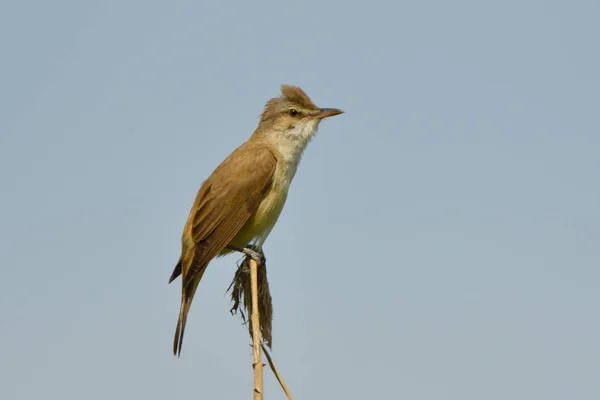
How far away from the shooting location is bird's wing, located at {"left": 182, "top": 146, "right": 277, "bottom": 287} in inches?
237

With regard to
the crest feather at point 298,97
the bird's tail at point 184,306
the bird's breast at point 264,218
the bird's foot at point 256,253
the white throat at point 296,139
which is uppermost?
the crest feather at point 298,97

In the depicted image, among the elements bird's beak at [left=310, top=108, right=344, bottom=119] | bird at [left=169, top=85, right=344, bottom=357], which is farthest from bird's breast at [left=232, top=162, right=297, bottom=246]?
bird's beak at [left=310, top=108, right=344, bottom=119]

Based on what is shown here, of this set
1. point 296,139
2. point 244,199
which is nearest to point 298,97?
point 296,139

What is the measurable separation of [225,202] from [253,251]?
0.55 metres

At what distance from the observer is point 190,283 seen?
5797 mm

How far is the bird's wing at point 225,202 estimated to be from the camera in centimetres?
601

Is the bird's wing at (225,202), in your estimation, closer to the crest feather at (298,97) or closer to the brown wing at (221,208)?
the brown wing at (221,208)

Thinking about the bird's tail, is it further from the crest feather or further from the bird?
the crest feather

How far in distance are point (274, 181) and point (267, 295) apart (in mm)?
1873

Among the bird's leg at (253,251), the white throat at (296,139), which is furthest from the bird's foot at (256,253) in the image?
the white throat at (296,139)

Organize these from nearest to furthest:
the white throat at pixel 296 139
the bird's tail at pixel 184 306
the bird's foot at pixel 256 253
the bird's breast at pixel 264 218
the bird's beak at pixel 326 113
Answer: the bird's tail at pixel 184 306 < the bird's foot at pixel 256 253 < the bird's breast at pixel 264 218 < the white throat at pixel 296 139 < the bird's beak at pixel 326 113

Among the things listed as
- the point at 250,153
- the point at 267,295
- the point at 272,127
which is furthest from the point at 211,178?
the point at 267,295

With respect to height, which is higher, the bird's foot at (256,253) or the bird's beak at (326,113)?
the bird's beak at (326,113)

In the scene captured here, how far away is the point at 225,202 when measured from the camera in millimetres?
6336
